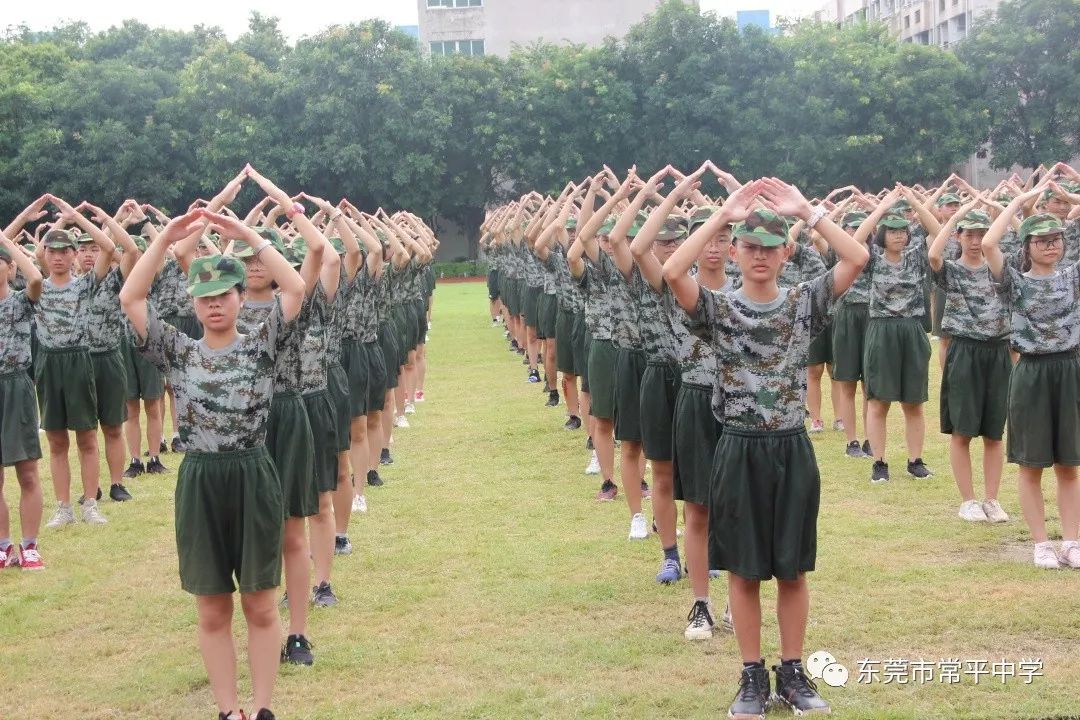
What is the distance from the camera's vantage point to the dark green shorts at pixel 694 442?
6.55 meters

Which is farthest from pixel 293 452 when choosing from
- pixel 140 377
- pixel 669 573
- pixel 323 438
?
pixel 140 377

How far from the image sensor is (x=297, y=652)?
6.50 m

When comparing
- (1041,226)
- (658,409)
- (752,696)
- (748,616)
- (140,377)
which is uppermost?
(1041,226)

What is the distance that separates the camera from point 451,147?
44000mm

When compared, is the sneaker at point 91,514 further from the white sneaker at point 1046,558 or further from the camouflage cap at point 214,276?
the white sneaker at point 1046,558

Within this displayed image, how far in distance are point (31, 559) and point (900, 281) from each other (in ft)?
22.5

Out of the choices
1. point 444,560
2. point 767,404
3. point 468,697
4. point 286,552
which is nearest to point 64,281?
point 444,560

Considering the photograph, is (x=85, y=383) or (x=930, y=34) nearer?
(x=85, y=383)

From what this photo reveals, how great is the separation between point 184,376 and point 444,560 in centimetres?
351

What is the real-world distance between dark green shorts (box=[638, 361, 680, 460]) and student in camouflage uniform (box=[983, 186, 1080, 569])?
80.4 inches

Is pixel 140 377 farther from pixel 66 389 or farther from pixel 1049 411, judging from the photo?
pixel 1049 411

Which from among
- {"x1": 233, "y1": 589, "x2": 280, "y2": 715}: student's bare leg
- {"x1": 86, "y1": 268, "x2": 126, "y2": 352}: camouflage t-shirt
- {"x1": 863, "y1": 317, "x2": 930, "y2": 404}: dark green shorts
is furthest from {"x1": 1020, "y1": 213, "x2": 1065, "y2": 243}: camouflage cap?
{"x1": 86, "y1": 268, "x2": 126, "y2": 352}: camouflage t-shirt

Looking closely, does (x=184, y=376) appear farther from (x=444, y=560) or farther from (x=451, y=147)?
(x=451, y=147)

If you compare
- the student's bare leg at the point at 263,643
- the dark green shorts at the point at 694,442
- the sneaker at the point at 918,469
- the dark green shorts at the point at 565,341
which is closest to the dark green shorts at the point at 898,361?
the sneaker at the point at 918,469
